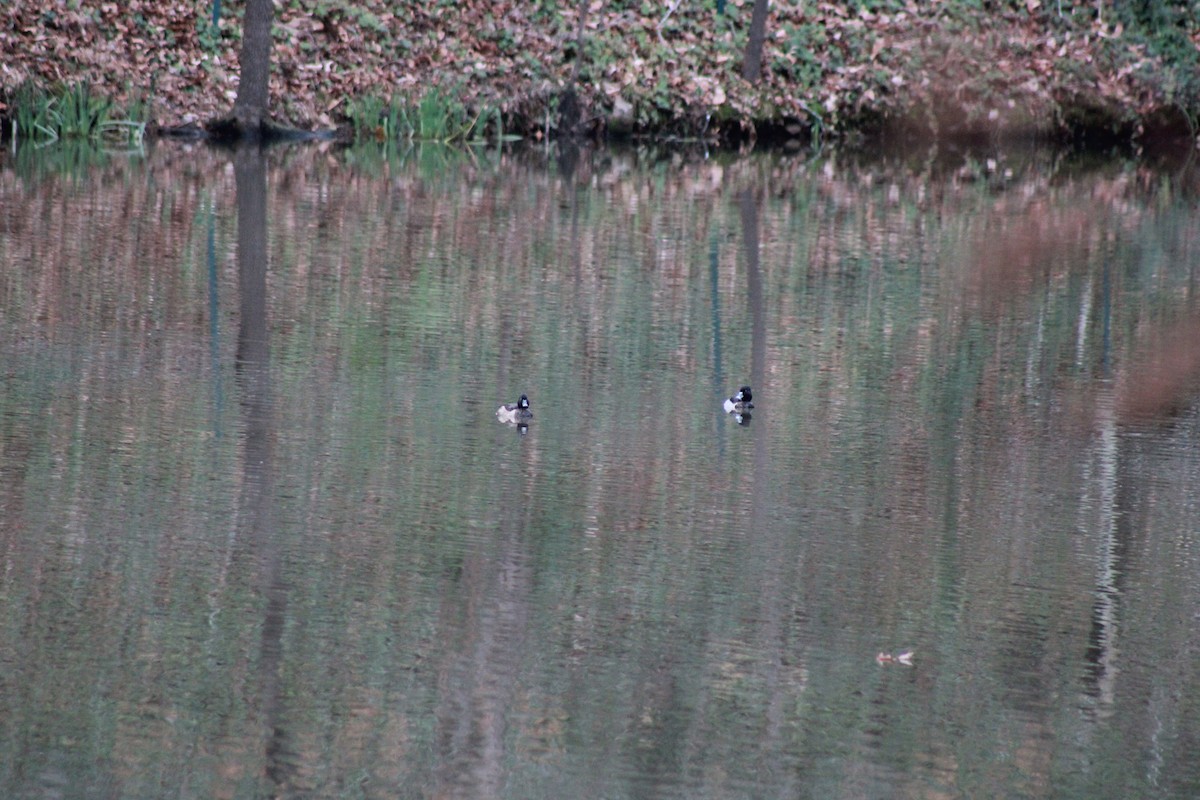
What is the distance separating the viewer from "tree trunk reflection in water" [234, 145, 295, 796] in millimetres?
4918

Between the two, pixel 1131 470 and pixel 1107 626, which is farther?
pixel 1131 470

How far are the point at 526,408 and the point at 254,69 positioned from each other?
61.9 ft

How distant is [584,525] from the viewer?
700 centimetres

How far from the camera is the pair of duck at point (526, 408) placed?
866cm

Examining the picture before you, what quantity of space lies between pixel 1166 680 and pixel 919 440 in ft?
10.9

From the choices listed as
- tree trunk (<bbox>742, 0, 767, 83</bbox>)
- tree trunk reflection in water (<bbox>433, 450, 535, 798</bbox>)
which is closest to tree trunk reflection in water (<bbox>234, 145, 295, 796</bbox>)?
tree trunk reflection in water (<bbox>433, 450, 535, 798</bbox>)

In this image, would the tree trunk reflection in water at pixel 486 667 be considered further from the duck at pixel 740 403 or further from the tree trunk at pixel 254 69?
the tree trunk at pixel 254 69

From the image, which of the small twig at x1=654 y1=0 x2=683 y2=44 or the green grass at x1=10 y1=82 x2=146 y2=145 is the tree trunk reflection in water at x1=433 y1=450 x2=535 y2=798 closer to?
the green grass at x1=10 y1=82 x2=146 y2=145

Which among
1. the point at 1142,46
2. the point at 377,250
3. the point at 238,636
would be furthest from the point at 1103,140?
the point at 238,636

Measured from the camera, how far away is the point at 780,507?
7.43 m

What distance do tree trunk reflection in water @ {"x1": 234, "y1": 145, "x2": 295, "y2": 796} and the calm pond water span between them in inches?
0.7

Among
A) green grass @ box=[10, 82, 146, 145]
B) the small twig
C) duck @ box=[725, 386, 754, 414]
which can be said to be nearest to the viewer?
duck @ box=[725, 386, 754, 414]

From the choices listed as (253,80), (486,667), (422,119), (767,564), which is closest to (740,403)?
(767,564)

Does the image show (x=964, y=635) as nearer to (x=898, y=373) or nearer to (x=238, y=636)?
(x=238, y=636)
